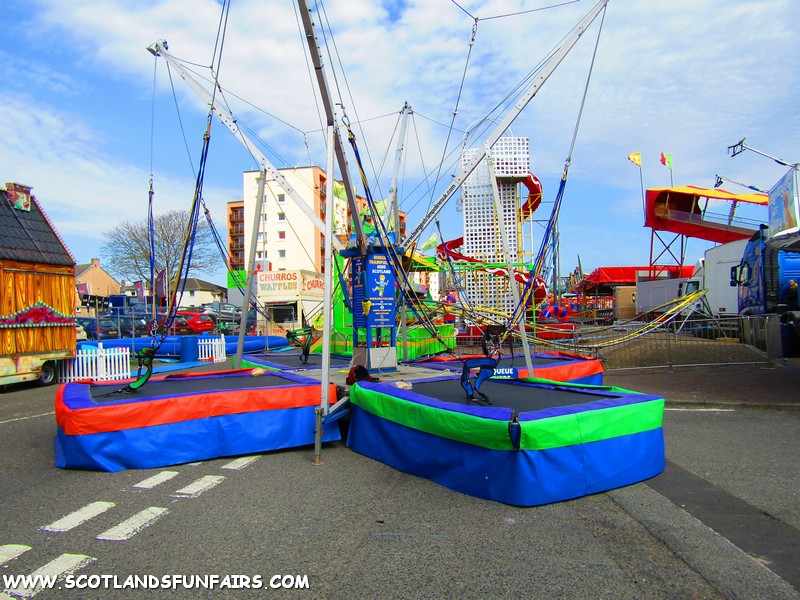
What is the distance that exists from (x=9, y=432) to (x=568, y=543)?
8.02 metres

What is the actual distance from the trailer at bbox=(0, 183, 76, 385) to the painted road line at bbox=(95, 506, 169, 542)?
413 inches

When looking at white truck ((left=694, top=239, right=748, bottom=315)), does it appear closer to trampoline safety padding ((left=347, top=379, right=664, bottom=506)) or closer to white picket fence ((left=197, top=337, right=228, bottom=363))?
white picket fence ((left=197, top=337, right=228, bottom=363))

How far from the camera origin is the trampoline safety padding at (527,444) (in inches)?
176

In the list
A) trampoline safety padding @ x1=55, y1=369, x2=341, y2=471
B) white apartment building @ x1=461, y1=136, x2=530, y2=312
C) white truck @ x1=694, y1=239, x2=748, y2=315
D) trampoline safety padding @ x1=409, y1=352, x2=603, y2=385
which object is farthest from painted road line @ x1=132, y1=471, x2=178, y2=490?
white truck @ x1=694, y1=239, x2=748, y2=315

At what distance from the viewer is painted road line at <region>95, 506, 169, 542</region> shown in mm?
4008

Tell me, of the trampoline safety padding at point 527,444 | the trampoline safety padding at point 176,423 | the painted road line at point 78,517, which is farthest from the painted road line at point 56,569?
the trampoline safety padding at point 527,444

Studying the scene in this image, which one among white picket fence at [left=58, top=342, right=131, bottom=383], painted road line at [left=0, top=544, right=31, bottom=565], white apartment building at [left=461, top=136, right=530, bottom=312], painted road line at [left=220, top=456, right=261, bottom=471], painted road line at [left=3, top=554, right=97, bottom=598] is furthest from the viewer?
white apartment building at [left=461, top=136, right=530, bottom=312]

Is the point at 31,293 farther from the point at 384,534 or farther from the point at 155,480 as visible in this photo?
the point at 384,534

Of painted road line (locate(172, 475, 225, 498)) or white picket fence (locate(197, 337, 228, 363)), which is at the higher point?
white picket fence (locate(197, 337, 228, 363))

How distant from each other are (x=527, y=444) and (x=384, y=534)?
133 centimetres

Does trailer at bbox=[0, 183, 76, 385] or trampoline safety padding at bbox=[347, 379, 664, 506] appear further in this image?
trailer at bbox=[0, 183, 76, 385]

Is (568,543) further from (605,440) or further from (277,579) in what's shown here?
(277,579)

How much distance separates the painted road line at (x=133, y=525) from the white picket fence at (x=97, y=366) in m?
10.8

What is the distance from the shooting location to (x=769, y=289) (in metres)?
15.1
